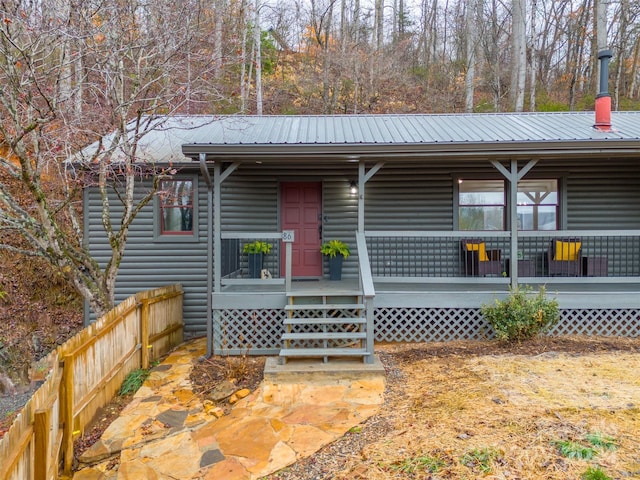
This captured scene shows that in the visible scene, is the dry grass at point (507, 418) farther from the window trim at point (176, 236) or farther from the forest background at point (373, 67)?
the forest background at point (373, 67)

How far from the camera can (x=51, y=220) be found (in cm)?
505

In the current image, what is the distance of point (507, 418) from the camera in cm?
342

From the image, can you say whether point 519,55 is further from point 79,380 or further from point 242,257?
point 79,380

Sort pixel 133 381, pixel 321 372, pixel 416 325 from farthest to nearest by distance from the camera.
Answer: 1. pixel 416 325
2. pixel 133 381
3. pixel 321 372

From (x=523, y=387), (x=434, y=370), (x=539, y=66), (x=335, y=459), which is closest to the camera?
(x=335, y=459)

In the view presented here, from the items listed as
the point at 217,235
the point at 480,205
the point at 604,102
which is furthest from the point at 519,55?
the point at 217,235

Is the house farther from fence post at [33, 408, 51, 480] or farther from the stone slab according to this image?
fence post at [33, 408, 51, 480]

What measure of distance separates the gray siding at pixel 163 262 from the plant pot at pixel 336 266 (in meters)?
2.46

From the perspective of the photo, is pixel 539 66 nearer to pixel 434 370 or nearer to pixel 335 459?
pixel 434 370

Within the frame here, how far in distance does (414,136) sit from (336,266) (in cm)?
274

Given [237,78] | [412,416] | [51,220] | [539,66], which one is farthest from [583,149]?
[539,66]

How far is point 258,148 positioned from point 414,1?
21.0 m

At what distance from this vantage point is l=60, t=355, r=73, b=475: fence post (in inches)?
133

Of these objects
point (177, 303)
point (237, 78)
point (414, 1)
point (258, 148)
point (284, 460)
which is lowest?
point (284, 460)
